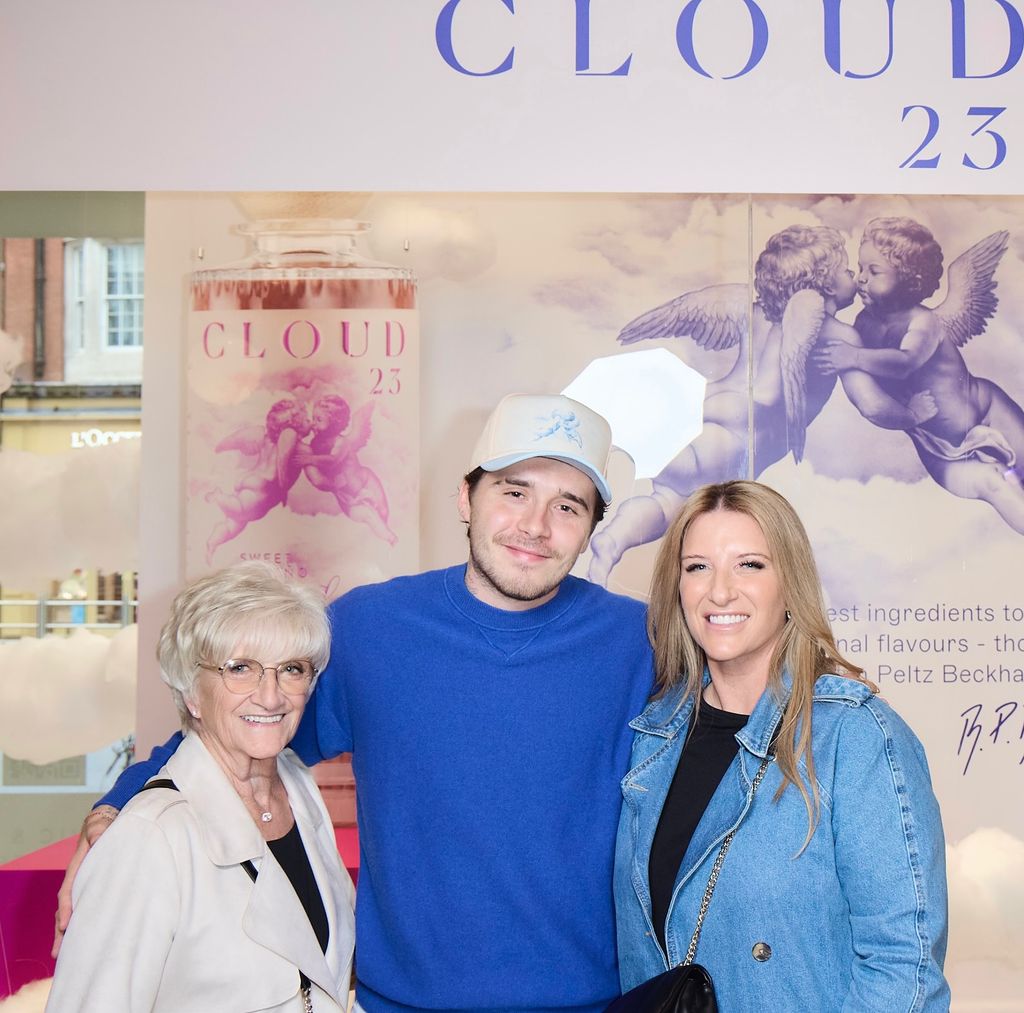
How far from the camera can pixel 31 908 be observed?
387 centimetres

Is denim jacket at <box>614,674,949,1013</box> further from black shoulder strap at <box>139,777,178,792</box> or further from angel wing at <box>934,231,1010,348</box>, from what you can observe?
angel wing at <box>934,231,1010,348</box>

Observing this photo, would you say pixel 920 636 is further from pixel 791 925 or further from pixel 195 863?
pixel 195 863

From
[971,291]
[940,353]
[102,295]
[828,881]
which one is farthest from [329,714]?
[971,291]

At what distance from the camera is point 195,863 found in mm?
1963

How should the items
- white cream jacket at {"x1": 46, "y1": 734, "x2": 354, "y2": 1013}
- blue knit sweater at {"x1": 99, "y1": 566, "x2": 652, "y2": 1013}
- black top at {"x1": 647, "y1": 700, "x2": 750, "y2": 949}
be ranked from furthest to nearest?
blue knit sweater at {"x1": 99, "y1": 566, "x2": 652, "y2": 1013}, black top at {"x1": 647, "y1": 700, "x2": 750, "y2": 949}, white cream jacket at {"x1": 46, "y1": 734, "x2": 354, "y2": 1013}

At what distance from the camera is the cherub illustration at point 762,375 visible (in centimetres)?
391

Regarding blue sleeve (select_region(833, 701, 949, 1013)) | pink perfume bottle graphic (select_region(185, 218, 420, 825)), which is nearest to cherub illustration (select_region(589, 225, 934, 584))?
pink perfume bottle graphic (select_region(185, 218, 420, 825))

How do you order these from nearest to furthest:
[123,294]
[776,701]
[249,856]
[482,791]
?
1. [249,856]
2. [776,701]
3. [482,791]
4. [123,294]

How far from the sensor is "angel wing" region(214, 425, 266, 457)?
155 inches

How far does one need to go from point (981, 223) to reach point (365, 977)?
2.98 meters

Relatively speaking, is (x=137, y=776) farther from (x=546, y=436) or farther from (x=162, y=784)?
(x=546, y=436)

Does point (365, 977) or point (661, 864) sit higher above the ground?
point (661, 864)

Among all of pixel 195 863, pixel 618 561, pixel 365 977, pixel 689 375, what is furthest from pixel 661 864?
pixel 689 375

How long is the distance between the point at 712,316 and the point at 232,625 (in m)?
2.25
